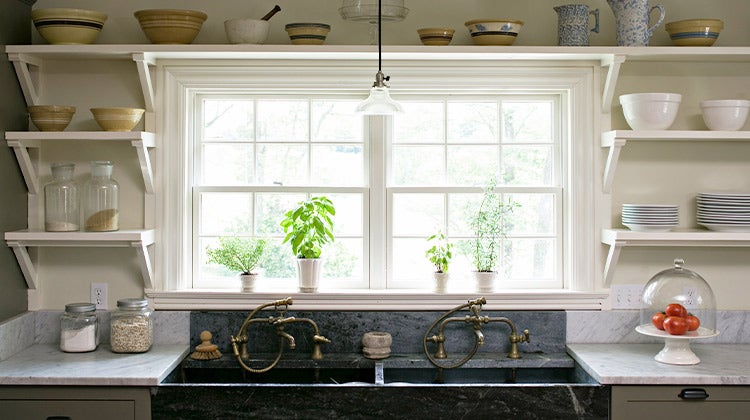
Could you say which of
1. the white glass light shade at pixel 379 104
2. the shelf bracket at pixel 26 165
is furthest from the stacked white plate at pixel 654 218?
the shelf bracket at pixel 26 165

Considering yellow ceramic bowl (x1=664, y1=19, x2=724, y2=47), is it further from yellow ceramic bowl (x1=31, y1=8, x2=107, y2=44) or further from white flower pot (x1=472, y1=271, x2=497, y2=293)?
yellow ceramic bowl (x1=31, y1=8, x2=107, y2=44)

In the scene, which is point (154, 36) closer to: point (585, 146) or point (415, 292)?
point (415, 292)

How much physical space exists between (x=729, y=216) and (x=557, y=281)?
30.0 inches

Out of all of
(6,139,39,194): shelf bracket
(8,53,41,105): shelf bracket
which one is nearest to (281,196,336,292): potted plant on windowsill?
(6,139,39,194): shelf bracket

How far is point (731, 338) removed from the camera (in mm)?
3609

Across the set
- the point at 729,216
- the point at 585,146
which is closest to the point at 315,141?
the point at 585,146

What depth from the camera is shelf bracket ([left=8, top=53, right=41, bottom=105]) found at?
3.42 m

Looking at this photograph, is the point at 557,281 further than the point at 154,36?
Yes

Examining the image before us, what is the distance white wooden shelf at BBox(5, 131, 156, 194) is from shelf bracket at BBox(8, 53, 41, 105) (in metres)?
0.18

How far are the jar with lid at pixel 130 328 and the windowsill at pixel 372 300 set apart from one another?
0.20 meters

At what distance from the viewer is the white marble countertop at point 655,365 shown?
3.04 meters

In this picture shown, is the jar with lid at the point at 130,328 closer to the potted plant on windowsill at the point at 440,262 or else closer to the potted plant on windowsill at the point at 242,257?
the potted plant on windowsill at the point at 242,257

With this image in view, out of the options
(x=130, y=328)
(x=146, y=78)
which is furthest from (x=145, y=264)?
(x=146, y=78)

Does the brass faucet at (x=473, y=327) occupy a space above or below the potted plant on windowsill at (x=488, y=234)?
below
